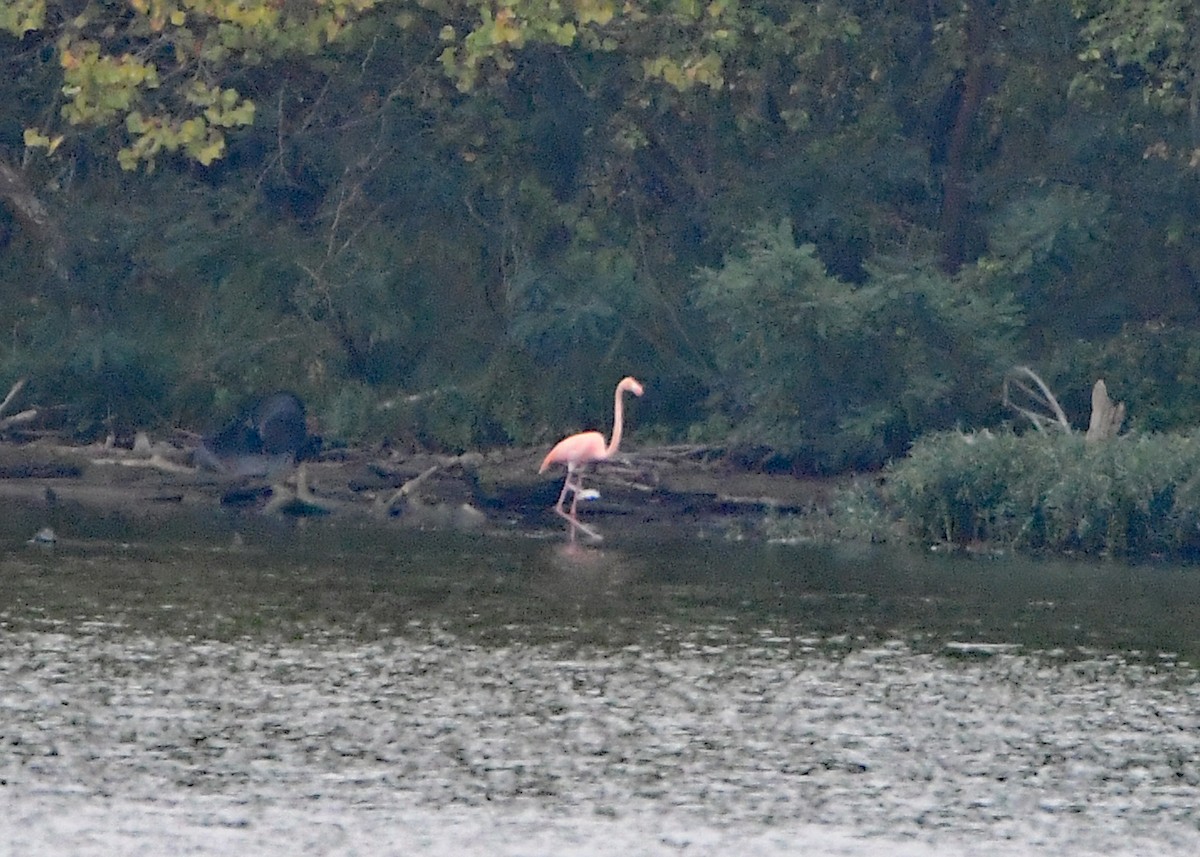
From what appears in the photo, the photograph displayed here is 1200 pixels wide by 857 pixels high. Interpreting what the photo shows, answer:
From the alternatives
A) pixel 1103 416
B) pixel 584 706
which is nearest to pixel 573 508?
pixel 1103 416

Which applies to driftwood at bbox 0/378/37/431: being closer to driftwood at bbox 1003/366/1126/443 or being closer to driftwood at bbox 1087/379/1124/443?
driftwood at bbox 1003/366/1126/443

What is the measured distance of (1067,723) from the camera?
1304 centimetres

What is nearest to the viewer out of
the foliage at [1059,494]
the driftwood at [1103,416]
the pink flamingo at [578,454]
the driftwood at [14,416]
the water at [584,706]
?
the water at [584,706]

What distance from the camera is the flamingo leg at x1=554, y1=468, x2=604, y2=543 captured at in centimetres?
2292

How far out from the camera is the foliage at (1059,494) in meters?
21.5

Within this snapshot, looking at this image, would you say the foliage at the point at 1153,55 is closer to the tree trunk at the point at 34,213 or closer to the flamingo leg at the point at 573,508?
the flamingo leg at the point at 573,508

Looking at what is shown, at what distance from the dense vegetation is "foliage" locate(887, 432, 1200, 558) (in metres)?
2.29

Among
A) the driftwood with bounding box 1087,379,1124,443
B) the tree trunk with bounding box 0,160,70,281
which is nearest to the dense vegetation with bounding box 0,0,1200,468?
the tree trunk with bounding box 0,160,70,281

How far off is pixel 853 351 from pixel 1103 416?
274 cm

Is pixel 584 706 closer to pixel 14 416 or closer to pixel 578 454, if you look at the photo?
pixel 578 454

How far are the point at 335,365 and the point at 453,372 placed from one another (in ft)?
4.56

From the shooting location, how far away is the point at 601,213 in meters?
28.5

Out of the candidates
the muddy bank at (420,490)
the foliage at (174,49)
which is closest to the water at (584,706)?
the muddy bank at (420,490)

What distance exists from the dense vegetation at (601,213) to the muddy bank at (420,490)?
900 mm
